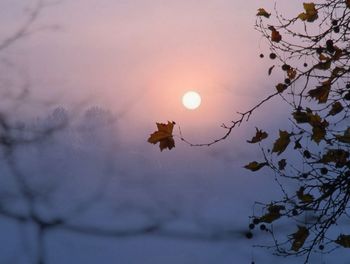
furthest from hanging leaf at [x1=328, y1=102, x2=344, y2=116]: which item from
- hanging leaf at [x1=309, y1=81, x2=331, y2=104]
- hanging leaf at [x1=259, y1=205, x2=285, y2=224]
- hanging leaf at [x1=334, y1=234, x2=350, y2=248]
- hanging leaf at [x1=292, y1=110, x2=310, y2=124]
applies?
hanging leaf at [x1=334, y1=234, x2=350, y2=248]

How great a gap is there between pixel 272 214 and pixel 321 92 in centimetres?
110

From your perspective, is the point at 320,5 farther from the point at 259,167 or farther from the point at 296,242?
the point at 296,242

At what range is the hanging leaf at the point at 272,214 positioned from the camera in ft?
14.7

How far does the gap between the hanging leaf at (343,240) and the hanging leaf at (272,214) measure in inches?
24.0

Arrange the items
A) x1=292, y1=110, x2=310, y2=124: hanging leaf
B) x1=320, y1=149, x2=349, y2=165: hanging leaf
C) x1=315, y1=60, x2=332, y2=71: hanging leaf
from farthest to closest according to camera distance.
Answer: x1=320, y1=149, x2=349, y2=165: hanging leaf → x1=315, y1=60, x2=332, y2=71: hanging leaf → x1=292, y1=110, x2=310, y2=124: hanging leaf

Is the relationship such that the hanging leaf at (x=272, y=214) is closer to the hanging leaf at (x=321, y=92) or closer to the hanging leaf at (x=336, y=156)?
the hanging leaf at (x=336, y=156)

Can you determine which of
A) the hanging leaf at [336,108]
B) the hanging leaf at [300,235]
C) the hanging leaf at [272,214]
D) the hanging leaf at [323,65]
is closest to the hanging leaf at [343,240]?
the hanging leaf at [300,235]

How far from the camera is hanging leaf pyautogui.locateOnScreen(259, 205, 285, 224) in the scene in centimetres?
447

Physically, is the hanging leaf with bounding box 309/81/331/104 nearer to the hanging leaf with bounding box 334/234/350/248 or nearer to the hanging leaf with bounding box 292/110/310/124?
the hanging leaf with bounding box 292/110/310/124

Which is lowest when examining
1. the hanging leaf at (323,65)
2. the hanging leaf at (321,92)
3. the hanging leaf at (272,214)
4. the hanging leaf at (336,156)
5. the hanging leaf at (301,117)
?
the hanging leaf at (272,214)

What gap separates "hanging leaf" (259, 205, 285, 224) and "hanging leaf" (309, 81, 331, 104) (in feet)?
3.13

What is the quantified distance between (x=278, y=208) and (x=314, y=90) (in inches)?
40.8

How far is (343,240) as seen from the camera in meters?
4.66

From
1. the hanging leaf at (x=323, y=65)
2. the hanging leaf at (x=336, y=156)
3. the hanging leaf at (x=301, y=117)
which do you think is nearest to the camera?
the hanging leaf at (x=301, y=117)
